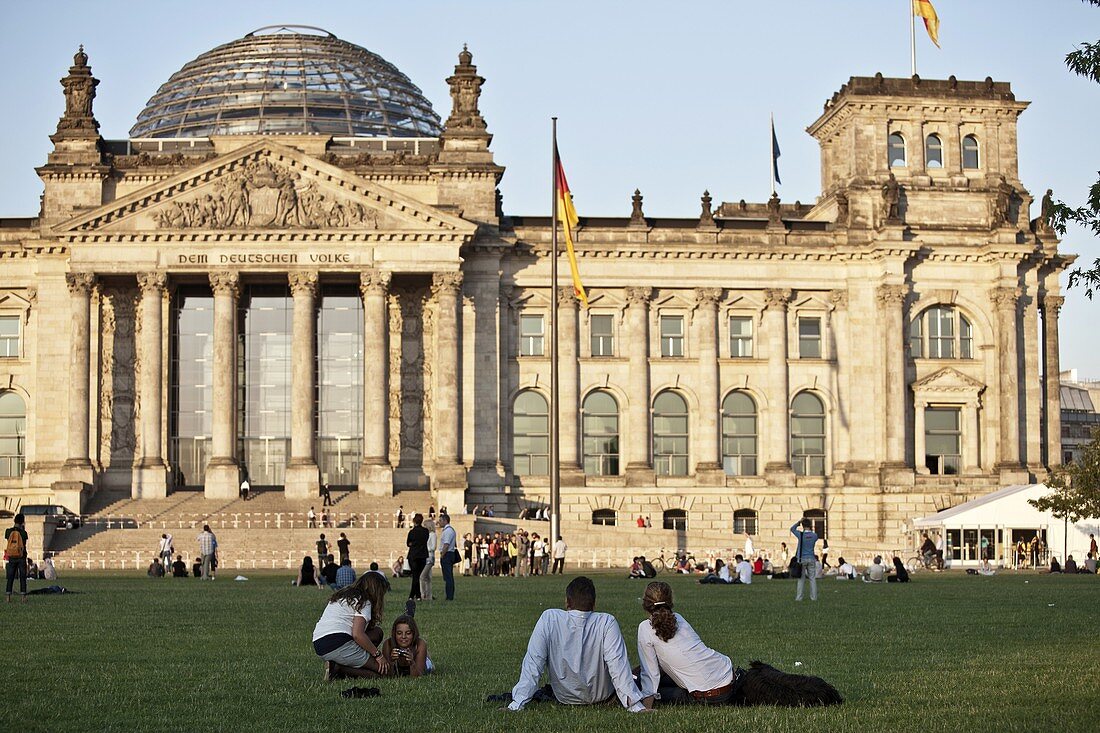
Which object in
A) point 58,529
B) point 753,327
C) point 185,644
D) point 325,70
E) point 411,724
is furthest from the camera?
point 325,70

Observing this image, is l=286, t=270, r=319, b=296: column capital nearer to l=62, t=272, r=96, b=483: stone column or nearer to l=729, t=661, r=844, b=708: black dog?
l=62, t=272, r=96, b=483: stone column

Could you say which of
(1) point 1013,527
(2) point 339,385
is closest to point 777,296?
(1) point 1013,527

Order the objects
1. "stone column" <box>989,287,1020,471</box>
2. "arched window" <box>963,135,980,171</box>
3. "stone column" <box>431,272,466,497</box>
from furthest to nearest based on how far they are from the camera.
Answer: "arched window" <box>963,135,980,171</box>
"stone column" <box>989,287,1020,471</box>
"stone column" <box>431,272,466,497</box>

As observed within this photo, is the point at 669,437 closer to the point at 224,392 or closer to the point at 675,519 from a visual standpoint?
the point at 675,519

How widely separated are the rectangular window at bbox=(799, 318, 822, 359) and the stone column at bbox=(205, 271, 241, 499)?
28.4m

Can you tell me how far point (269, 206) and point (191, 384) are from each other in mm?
9909

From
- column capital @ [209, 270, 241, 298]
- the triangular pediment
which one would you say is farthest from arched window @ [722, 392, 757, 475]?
column capital @ [209, 270, 241, 298]

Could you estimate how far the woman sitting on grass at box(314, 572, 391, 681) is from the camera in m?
20.2

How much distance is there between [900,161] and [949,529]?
22880 mm

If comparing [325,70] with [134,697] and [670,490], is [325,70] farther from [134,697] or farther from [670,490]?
[134,697]

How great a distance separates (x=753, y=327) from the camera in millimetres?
87438

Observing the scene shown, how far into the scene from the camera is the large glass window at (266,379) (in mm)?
84000

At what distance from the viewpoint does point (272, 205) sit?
80.2 meters

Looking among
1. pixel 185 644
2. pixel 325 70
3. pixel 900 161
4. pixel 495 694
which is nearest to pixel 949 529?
pixel 900 161
